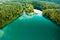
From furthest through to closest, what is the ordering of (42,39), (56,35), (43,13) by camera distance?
1. (43,13)
2. (56,35)
3. (42,39)

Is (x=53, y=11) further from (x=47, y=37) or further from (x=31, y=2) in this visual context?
(x=47, y=37)

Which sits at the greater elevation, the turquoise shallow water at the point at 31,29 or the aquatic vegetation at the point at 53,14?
the aquatic vegetation at the point at 53,14

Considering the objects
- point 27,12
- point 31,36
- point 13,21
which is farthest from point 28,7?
point 31,36

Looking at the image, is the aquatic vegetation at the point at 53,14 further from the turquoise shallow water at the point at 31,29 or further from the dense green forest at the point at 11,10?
the dense green forest at the point at 11,10

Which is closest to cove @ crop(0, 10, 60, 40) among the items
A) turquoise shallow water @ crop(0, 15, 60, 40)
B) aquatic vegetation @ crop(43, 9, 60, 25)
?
turquoise shallow water @ crop(0, 15, 60, 40)

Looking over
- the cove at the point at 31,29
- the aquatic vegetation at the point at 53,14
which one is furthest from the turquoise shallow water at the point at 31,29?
the aquatic vegetation at the point at 53,14

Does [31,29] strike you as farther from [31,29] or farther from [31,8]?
[31,8]

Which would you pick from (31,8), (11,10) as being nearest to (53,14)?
(31,8)

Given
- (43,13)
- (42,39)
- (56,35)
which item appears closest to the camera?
(42,39)

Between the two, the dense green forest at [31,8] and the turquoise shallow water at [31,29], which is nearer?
the turquoise shallow water at [31,29]
